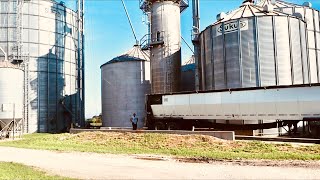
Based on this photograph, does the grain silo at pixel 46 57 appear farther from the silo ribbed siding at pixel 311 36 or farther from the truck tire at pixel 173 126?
the silo ribbed siding at pixel 311 36

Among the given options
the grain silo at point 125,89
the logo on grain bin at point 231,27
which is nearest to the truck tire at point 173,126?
the logo on grain bin at point 231,27

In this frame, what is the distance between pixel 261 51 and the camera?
99.6 ft

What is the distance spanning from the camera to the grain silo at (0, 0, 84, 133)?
143 ft

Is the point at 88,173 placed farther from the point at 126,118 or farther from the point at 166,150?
the point at 126,118

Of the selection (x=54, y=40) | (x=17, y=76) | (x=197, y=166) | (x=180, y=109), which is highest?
(x=54, y=40)

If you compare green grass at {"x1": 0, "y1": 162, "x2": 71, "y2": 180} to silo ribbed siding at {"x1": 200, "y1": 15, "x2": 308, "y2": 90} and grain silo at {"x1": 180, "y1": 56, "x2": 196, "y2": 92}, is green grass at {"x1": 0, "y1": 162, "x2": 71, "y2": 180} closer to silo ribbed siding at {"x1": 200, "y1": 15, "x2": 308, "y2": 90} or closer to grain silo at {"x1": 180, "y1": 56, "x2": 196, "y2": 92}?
silo ribbed siding at {"x1": 200, "y1": 15, "x2": 308, "y2": 90}

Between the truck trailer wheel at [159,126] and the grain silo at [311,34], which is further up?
the grain silo at [311,34]

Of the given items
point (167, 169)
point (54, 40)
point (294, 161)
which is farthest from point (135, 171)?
point (54, 40)

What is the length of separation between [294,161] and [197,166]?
5.31 meters

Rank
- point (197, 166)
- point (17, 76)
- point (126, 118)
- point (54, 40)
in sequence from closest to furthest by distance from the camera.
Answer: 1. point (197, 166)
2. point (17, 76)
3. point (126, 118)
4. point (54, 40)

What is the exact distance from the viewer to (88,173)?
48.6 ft

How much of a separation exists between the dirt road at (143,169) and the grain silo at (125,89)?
2291 centimetres

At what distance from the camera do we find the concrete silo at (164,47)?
39.0m

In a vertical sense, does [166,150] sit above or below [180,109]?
below
